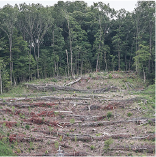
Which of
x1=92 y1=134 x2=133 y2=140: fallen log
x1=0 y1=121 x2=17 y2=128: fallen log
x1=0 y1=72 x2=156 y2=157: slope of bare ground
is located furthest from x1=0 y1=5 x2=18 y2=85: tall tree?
x1=92 y1=134 x2=133 y2=140: fallen log

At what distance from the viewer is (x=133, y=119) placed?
807 inches

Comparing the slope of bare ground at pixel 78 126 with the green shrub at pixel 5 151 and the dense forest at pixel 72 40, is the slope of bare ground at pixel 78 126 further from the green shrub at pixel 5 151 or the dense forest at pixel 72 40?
the dense forest at pixel 72 40

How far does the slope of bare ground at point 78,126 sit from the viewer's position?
51.5ft

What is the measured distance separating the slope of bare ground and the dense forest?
12.3 metres

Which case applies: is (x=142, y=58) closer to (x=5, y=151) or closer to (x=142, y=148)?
(x=142, y=148)

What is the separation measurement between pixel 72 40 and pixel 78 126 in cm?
2827

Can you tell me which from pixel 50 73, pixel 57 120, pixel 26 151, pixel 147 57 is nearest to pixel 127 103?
pixel 57 120

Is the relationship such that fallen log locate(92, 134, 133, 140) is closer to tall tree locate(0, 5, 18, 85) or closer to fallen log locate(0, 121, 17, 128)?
fallen log locate(0, 121, 17, 128)

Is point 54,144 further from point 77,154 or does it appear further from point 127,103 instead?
point 127,103

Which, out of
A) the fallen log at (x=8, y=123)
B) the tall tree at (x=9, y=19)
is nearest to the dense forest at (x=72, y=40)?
the tall tree at (x=9, y=19)

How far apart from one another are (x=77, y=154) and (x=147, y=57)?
29.3 m

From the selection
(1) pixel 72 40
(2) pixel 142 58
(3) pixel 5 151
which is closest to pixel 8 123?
(3) pixel 5 151

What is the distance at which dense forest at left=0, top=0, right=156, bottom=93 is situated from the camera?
38.2 m

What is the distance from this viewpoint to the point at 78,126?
789 inches
